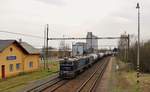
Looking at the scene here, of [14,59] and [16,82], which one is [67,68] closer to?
[16,82]

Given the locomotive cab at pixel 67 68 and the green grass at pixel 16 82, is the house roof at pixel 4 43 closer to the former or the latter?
the green grass at pixel 16 82

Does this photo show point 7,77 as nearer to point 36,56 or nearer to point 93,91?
point 36,56

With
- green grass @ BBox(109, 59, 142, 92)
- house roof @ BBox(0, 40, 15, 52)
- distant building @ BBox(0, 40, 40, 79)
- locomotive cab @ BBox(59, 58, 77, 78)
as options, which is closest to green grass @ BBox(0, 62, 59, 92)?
distant building @ BBox(0, 40, 40, 79)

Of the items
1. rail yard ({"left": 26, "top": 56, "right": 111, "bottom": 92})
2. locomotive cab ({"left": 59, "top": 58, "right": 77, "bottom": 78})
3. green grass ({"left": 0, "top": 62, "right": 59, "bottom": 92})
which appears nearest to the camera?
rail yard ({"left": 26, "top": 56, "right": 111, "bottom": 92})

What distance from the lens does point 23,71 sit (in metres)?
46.3

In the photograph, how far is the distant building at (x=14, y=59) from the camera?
39.7 meters

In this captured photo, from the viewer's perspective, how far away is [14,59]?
43500 mm

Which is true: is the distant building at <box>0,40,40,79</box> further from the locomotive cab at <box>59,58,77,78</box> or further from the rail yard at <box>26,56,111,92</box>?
the locomotive cab at <box>59,58,77,78</box>

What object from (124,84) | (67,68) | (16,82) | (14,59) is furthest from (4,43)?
(124,84)

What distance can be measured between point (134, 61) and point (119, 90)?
21.9 metres

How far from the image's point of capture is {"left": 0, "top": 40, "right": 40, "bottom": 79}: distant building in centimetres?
3966

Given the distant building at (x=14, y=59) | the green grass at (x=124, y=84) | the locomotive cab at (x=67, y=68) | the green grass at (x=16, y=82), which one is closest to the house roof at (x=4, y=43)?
the distant building at (x=14, y=59)

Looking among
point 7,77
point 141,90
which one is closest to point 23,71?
point 7,77

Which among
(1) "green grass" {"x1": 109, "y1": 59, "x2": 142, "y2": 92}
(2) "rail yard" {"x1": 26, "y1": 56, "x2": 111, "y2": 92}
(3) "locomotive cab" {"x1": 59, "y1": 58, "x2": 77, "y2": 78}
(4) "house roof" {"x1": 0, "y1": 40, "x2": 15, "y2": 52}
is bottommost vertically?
(2) "rail yard" {"x1": 26, "y1": 56, "x2": 111, "y2": 92}
